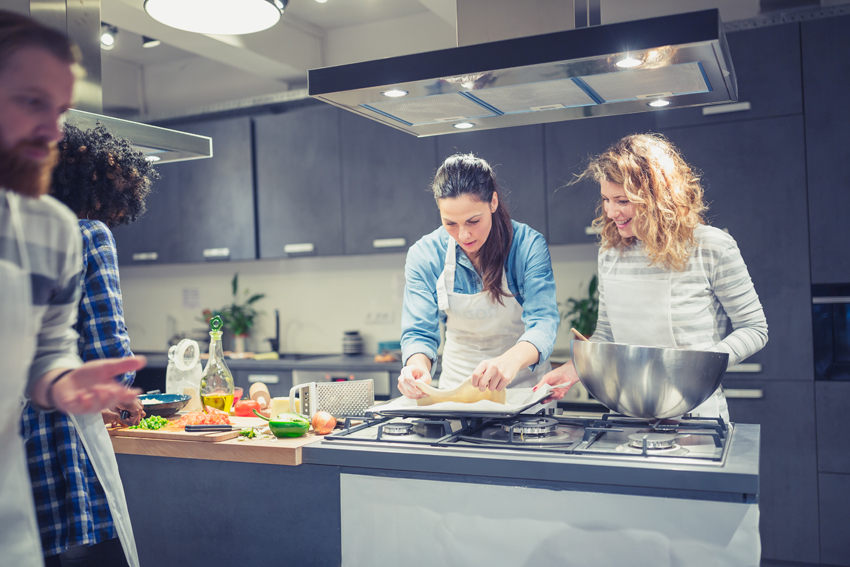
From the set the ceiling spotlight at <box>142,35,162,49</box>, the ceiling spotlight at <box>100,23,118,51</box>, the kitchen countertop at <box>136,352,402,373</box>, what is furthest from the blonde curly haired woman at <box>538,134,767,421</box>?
the ceiling spotlight at <box>142,35,162,49</box>

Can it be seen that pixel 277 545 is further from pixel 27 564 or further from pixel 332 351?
pixel 332 351

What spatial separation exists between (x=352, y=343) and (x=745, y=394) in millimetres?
2159

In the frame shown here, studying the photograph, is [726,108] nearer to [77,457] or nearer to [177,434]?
[177,434]

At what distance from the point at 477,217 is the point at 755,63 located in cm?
183

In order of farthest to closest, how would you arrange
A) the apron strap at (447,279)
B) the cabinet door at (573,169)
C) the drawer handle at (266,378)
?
the drawer handle at (266,378) < the cabinet door at (573,169) < the apron strap at (447,279)

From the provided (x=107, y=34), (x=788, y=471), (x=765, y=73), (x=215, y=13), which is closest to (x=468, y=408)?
(x=215, y=13)

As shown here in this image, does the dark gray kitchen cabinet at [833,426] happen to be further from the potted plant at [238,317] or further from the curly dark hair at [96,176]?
the potted plant at [238,317]

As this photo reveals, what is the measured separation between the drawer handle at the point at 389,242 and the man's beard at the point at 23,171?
2.97 meters

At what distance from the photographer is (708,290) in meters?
1.92

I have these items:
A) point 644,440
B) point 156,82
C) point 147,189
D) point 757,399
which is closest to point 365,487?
point 644,440

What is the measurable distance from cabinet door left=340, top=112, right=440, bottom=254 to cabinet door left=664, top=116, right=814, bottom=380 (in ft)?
4.72

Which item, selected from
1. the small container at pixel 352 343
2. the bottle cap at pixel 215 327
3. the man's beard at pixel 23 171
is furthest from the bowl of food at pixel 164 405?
the small container at pixel 352 343

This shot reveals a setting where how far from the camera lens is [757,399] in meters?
2.95

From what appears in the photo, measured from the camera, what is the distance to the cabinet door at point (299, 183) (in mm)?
3973
